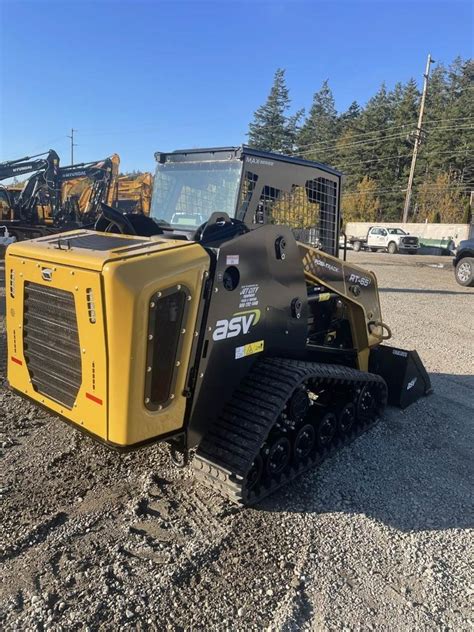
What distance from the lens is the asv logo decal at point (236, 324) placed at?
317 cm

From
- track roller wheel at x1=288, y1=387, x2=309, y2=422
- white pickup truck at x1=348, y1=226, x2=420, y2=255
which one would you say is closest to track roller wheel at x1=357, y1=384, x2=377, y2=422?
track roller wheel at x1=288, y1=387, x2=309, y2=422

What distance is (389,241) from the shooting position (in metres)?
32.5

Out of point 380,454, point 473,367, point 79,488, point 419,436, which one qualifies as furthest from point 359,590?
point 473,367

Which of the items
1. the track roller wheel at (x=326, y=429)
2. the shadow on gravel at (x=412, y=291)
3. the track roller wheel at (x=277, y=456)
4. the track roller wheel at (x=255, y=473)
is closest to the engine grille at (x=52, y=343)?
the track roller wheel at (x=255, y=473)

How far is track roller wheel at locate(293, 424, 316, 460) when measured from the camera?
3691mm

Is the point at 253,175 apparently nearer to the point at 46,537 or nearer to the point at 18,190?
the point at 46,537

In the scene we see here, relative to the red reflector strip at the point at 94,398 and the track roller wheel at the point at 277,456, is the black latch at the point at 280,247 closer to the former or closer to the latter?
the track roller wheel at the point at 277,456

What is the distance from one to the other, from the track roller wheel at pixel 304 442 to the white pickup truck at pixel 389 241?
29.3 meters

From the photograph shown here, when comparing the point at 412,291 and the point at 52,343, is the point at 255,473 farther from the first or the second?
the point at 412,291

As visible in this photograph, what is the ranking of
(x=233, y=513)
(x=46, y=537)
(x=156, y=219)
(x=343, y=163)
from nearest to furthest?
(x=46, y=537)
(x=233, y=513)
(x=156, y=219)
(x=343, y=163)

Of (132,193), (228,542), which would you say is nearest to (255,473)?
(228,542)

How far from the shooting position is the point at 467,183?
5653cm

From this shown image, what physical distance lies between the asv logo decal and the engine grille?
857 millimetres

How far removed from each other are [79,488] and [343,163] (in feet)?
208
